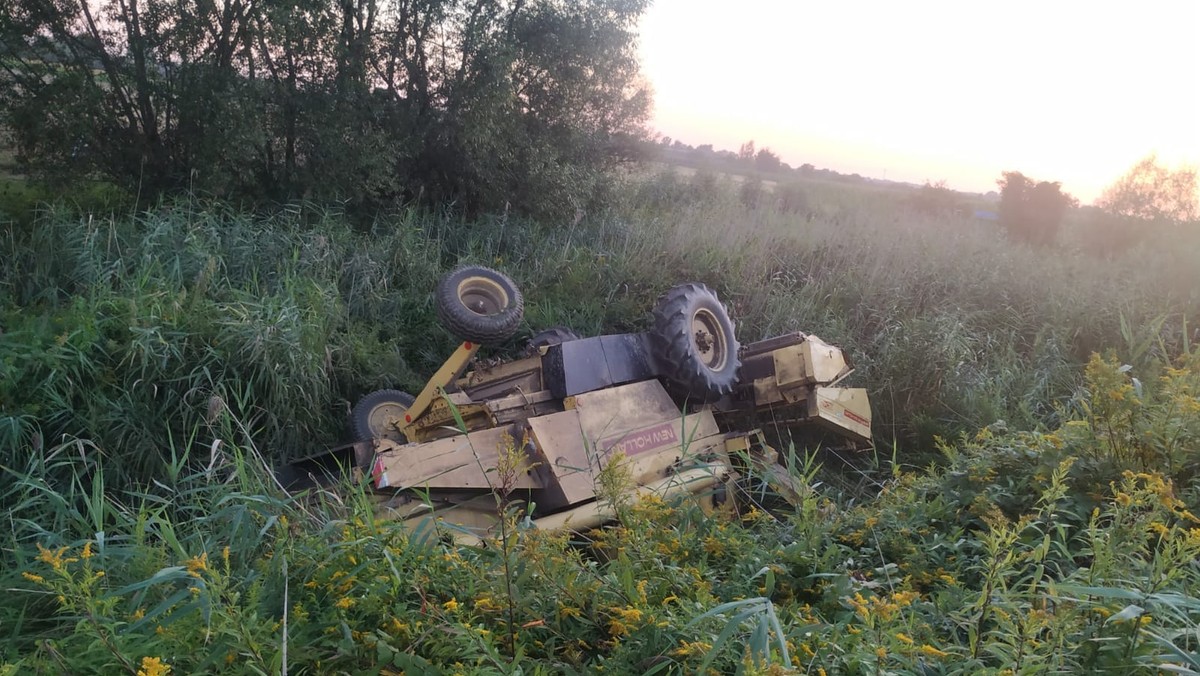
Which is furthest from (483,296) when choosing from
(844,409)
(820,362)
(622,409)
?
Result: (844,409)

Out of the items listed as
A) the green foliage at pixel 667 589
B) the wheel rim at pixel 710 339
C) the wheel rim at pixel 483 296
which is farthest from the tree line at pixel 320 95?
the green foliage at pixel 667 589

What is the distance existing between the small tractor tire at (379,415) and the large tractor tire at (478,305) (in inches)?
33.6

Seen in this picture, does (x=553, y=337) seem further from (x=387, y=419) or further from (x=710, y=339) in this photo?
(x=387, y=419)

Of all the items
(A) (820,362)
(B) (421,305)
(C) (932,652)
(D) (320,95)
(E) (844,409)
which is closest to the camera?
(C) (932,652)

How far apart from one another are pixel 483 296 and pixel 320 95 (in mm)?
4968

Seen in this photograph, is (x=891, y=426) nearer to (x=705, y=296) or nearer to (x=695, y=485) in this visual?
(x=705, y=296)

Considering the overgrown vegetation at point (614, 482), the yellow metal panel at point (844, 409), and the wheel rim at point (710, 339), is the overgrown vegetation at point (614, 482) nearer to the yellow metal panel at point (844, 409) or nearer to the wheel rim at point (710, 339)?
the yellow metal panel at point (844, 409)

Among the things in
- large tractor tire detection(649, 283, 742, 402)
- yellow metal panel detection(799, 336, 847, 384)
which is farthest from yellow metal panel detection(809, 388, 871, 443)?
large tractor tire detection(649, 283, 742, 402)

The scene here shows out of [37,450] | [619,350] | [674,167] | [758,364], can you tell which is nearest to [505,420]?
[619,350]

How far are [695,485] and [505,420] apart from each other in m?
1.29

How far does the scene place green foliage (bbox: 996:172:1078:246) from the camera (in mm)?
16500

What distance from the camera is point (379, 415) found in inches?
220

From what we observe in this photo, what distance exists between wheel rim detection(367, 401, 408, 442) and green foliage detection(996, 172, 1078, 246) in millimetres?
15063

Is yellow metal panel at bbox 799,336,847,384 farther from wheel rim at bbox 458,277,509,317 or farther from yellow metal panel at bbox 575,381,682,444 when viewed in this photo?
wheel rim at bbox 458,277,509,317
